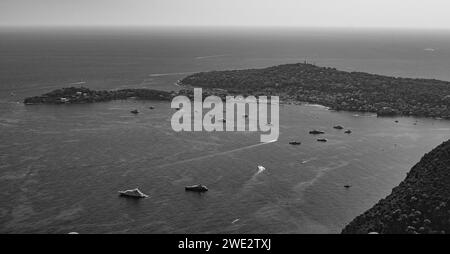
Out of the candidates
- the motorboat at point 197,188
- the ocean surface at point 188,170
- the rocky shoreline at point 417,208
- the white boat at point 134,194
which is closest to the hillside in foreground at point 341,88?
the ocean surface at point 188,170

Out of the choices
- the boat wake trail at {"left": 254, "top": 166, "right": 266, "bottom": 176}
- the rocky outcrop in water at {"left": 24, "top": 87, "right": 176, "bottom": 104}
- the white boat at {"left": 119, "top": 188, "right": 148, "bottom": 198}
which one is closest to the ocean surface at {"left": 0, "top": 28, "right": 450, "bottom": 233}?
the boat wake trail at {"left": 254, "top": 166, "right": 266, "bottom": 176}

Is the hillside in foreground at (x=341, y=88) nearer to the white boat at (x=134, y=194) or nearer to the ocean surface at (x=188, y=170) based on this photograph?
the ocean surface at (x=188, y=170)

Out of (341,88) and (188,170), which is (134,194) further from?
(341,88)

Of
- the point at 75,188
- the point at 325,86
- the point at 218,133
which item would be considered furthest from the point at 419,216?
the point at 325,86

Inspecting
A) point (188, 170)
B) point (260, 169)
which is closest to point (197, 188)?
point (188, 170)

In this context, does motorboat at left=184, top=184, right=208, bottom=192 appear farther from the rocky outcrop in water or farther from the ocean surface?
the rocky outcrop in water
